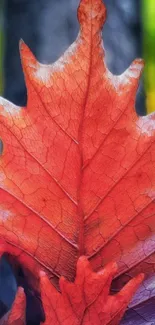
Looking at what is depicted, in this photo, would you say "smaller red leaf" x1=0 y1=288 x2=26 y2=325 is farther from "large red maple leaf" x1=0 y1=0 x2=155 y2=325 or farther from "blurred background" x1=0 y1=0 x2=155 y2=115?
"blurred background" x1=0 y1=0 x2=155 y2=115

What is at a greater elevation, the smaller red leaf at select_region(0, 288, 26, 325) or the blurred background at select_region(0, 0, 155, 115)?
the blurred background at select_region(0, 0, 155, 115)

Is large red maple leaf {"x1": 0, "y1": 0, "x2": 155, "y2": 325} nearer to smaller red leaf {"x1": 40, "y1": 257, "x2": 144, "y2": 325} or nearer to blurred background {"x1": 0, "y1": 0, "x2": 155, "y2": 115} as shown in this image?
smaller red leaf {"x1": 40, "y1": 257, "x2": 144, "y2": 325}

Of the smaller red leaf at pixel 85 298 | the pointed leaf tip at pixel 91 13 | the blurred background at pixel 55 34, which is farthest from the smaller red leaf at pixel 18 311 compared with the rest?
the blurred background at pixel 55 34

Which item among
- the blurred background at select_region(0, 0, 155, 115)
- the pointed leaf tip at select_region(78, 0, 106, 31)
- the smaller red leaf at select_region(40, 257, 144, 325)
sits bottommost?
the smaller red leaf at select_region(40, 257, 144, 325)

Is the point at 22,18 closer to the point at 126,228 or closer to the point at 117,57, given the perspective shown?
the point at 117,57

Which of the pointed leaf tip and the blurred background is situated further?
the blurred background

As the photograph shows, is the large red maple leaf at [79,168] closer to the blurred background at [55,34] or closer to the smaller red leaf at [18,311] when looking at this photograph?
the smaller red leaf at [18,311]

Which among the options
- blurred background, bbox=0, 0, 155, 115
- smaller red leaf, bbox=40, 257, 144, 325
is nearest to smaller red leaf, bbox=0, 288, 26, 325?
smaller red leaf, bbox=40, 257, 144, 325

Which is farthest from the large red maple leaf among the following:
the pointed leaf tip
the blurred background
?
the blurred background

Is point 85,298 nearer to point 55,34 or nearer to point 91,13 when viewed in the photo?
point 91,13
